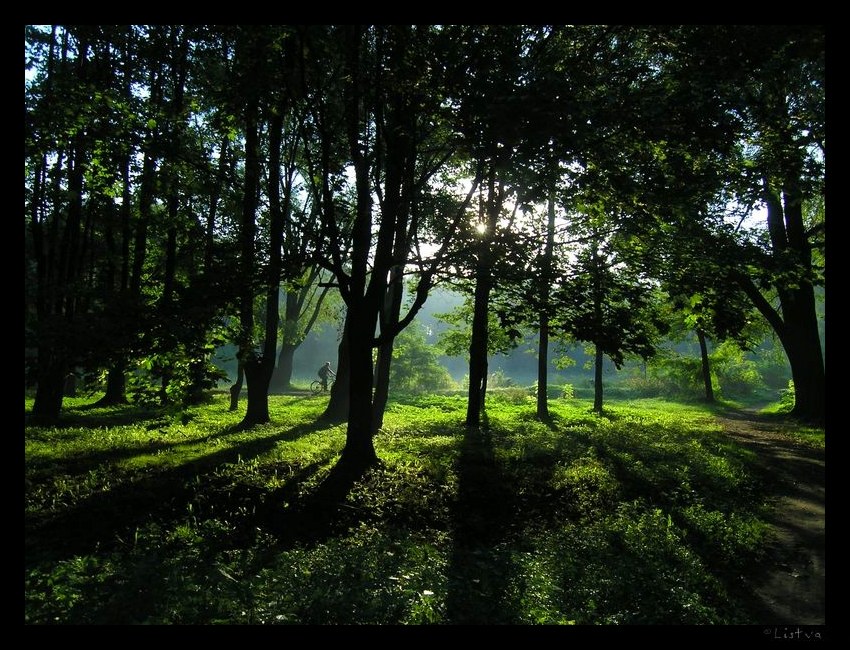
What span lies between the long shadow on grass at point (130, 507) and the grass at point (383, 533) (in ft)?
0.11

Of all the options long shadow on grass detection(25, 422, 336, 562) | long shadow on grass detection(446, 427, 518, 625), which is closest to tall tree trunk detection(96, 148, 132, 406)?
long shadow on grass detection(25, 422, 336, 562)

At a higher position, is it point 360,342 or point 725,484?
point 360,342

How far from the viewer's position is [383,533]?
24.6 ft

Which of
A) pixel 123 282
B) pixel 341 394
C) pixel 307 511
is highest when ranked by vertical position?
pixel 123 282

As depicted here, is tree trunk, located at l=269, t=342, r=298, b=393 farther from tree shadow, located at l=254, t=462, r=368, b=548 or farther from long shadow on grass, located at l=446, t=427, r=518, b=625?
tree shadow, located at l=254, t=462, r=368, b=548

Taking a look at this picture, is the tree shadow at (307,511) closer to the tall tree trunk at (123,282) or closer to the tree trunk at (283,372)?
the tall tree trunk at (123,282)

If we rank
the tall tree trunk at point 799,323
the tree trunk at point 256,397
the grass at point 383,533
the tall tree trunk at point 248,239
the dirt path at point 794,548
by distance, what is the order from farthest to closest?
the tall tree trunk at point 799,323, the tree trunk at point 256,397, the tall tree trunk at point 248,239, the dirt path at point 794,548, the grass at point 383,533

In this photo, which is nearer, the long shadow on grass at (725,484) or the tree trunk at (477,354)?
the long shadow on grass at (725,484)

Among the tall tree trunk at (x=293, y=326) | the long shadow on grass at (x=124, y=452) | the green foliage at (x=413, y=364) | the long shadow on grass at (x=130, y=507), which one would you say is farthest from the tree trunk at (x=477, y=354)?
the green foliage at (x=413, y=364)

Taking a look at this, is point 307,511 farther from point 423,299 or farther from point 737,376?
point 737,376

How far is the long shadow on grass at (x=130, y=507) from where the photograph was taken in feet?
21.2

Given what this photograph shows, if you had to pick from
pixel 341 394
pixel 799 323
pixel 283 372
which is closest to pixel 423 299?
pixel 341 394

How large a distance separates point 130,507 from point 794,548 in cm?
975

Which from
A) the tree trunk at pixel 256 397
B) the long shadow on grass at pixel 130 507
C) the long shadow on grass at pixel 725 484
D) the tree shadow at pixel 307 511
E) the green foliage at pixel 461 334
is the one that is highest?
the green foliage at pixel 461 334
